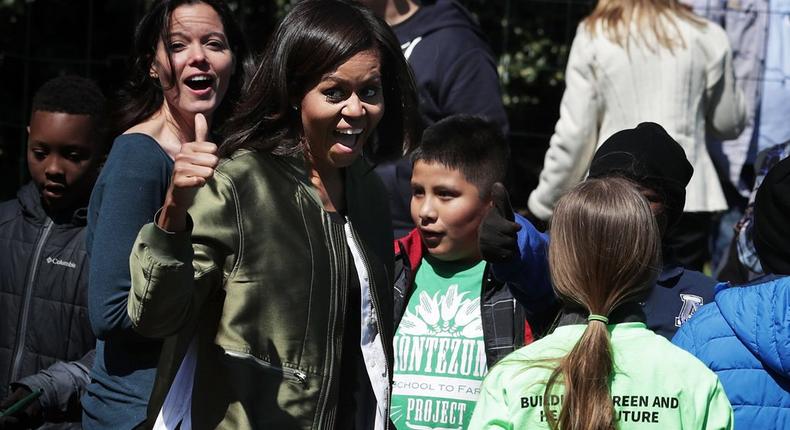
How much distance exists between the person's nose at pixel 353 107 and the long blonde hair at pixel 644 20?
2.52m

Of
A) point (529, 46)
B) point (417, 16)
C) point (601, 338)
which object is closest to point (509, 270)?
point (601, 338)

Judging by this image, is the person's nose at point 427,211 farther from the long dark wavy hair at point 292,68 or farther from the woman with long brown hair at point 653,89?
the long dark wavy hair at point 292,68

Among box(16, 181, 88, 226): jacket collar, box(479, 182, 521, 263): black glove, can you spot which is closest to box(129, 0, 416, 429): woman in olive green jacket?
box(479, 182, 521, 263): black glove

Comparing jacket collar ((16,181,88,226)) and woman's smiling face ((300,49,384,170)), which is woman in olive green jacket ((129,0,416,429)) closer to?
woman's smiling face ((300,49,384,170))

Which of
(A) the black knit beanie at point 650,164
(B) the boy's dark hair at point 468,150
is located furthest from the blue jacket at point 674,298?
(B) the boy's dark hair at point 468,150

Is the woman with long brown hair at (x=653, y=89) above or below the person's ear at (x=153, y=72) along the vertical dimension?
below

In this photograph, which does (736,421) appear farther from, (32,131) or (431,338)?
(32,131)

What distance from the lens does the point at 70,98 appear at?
4.80 meters

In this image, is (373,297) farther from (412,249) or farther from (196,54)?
(412,249)

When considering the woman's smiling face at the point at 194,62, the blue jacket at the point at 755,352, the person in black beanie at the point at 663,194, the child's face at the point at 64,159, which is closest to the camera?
the blue jacket at the point at 755,352

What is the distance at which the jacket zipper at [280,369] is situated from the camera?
116 inches

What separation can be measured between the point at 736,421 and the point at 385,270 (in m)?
1.03

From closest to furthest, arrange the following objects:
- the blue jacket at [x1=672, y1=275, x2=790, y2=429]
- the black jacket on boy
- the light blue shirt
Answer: the blue jacket at [x1=672, y1=275, x2=790, y2=429] → the black jacket on boy → the light blue shirt

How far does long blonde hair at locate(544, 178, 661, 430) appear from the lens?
116 inches
